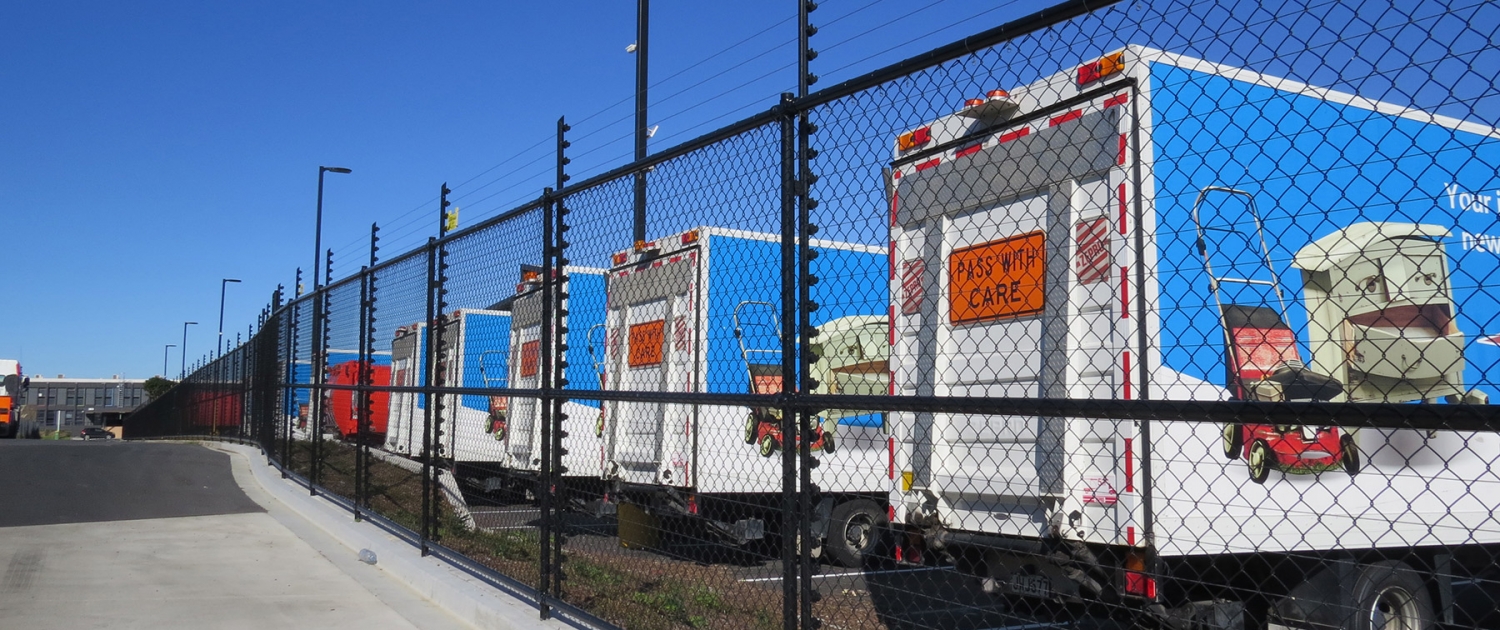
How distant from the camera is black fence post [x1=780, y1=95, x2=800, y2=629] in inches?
148

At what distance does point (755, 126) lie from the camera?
413 cm

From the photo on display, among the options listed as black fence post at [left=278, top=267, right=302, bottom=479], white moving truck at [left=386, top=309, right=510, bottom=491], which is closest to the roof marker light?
white moving truck at [left=386, top=309, right=510, bottom=491]

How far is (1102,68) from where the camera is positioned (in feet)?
14.6

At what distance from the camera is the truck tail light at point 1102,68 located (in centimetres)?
433

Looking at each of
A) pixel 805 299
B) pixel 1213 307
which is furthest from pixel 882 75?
pixel 1213 307

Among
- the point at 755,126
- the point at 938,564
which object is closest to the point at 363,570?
the point at 938,564

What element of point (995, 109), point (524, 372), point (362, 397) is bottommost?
point (362, 397)

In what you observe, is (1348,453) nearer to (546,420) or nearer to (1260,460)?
(1260,460)

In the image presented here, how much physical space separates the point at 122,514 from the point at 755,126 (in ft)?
29.8

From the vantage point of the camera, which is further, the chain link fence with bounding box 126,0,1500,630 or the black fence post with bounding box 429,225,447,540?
the black fence post with bounding box 429,225,447,540


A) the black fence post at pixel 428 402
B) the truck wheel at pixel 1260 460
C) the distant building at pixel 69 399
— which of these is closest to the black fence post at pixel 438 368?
the black fence post at pixel 428 402

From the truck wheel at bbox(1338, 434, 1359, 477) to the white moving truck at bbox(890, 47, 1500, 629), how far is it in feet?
0.04

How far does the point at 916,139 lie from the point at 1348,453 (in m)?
2.38

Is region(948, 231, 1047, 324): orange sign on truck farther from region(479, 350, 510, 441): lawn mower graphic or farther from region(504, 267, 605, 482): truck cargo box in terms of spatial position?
region(479, 350, 510, 441): lawn mower graphic
